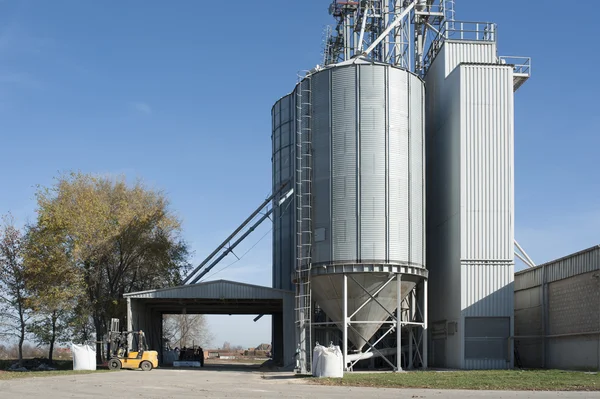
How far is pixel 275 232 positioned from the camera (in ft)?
181

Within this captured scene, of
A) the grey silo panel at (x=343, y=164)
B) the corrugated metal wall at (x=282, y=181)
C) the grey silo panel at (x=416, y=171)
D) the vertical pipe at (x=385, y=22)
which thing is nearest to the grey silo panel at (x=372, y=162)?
the grey silo panel at (x=343, y=164)

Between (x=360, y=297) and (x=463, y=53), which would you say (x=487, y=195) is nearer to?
(x=360, y=297)

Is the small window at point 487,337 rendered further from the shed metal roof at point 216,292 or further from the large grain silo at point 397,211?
the shed metal roof at point 216,292

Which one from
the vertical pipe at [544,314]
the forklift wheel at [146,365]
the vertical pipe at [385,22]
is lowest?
the forklift wheel at [146,365]

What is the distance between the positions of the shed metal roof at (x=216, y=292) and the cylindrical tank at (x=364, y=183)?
568cm

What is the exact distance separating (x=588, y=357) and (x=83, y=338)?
33.7m

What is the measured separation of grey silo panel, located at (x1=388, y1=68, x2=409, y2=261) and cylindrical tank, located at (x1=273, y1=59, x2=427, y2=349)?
0.17ft

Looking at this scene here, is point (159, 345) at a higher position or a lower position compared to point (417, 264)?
lower

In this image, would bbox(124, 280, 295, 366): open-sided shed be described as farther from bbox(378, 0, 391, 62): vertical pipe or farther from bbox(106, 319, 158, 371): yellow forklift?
bbox(378, 0, 391, 62): vertical pipe

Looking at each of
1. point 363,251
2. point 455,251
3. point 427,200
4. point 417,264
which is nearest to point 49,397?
point 363,251

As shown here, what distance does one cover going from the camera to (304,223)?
40500mm

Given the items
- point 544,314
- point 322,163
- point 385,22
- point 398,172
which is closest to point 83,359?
point 322,163

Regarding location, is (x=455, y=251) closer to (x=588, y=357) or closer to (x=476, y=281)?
(x=476, y=281)

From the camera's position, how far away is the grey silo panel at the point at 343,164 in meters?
38.8
